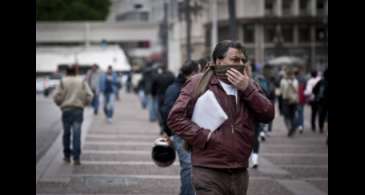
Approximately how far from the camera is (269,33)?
8581 cm

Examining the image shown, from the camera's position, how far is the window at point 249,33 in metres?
85.8

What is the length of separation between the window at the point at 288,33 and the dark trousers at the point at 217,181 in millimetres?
79353

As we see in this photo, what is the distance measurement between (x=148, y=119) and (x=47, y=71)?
41.8 m

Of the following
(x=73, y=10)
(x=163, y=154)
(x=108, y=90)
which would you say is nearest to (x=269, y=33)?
(x=73, y=10)

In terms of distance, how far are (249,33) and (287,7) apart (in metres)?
4.18

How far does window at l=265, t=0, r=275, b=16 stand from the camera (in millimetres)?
85812

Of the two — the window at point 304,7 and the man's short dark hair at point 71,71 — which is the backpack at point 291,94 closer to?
the man's short dark hair at point 71,71

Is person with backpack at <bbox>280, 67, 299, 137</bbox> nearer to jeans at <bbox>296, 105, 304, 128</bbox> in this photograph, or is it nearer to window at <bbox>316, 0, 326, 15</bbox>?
jeans at <bbox>296, 105, 304, 128</bbox>

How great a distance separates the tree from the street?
6046 centimetres

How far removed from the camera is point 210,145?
21.8 ft

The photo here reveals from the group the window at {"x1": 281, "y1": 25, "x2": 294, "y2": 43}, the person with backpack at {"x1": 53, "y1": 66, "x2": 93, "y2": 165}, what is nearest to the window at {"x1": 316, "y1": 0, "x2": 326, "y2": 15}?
the window at {"x1": 281, "y1": 25, "x2": 294, "y2": 43}
